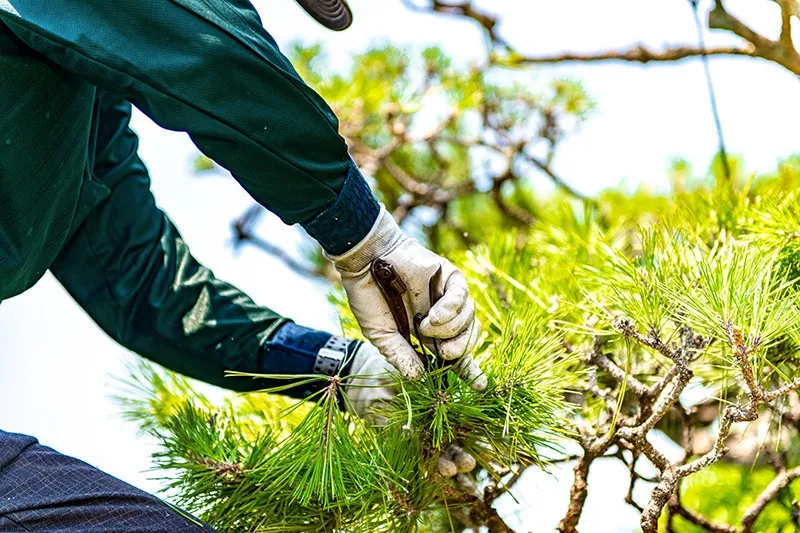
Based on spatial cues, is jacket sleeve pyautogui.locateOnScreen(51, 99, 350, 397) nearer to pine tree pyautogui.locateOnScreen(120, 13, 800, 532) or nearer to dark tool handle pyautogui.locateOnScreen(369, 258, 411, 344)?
pine tree pyautogui.locateOnScreen(120, 13, 800, 532)

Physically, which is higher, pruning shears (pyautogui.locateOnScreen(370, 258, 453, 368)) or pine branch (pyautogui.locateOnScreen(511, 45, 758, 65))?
pine branch (pyautogui.locateOnScreen(511, 45, 758, 65))

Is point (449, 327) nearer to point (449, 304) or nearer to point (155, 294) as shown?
point (449, 304)

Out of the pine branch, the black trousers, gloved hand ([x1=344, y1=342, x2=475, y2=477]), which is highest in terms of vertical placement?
the pine branch

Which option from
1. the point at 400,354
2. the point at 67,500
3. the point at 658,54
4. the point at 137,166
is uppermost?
the point at 658,54

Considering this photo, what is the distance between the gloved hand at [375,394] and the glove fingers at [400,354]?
0.01m

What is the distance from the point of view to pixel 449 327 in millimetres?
750

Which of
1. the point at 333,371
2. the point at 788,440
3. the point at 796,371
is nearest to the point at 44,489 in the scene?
the point at 333,371

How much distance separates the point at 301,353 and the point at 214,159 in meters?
0.25

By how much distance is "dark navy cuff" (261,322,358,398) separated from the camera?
902 millimetres

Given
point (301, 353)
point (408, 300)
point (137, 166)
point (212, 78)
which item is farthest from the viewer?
point (137, 166)

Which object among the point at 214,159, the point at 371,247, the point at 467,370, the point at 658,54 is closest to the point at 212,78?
the point at 214,159

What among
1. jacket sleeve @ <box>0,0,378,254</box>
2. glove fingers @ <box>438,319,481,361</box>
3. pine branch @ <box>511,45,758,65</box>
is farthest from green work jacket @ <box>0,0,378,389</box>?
pine branch @ <box>511,45,758,65</box>

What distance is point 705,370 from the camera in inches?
33.7

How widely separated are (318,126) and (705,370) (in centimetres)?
40
